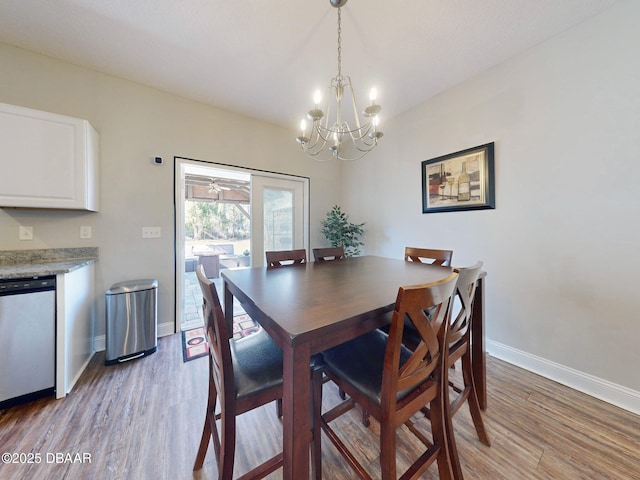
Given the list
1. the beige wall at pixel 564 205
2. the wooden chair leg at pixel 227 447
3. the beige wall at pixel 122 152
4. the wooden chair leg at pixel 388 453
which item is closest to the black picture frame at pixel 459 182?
the beige wall at pixel 564 205

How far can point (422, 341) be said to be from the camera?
0.84 meters

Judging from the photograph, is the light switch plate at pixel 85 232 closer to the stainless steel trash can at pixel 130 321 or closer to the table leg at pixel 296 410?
the stainless steel trash can at pixel 130 321

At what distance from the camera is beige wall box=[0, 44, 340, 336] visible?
191cm

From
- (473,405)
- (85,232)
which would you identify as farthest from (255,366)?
(85,232)

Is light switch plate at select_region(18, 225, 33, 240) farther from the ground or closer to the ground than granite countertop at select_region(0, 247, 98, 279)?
farther from the ground

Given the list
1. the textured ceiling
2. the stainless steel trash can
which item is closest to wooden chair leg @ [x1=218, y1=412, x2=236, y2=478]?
the stainless steel trash can

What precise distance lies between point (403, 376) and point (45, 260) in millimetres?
2925

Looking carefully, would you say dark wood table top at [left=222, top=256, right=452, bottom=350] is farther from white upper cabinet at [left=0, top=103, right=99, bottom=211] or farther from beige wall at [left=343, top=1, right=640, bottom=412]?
white upper cabinet at [left=0, top=103, right=99, bottom=211]

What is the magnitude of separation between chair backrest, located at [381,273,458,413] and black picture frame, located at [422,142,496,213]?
1.73m

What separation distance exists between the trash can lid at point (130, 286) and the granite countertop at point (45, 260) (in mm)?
290

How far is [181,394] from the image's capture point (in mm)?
1611

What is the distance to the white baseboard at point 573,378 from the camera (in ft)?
4.85

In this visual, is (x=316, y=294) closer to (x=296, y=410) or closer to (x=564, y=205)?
(x=296, y=410)

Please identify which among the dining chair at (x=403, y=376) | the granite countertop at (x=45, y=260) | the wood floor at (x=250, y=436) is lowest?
the wood floor at (x=250, y=436)
